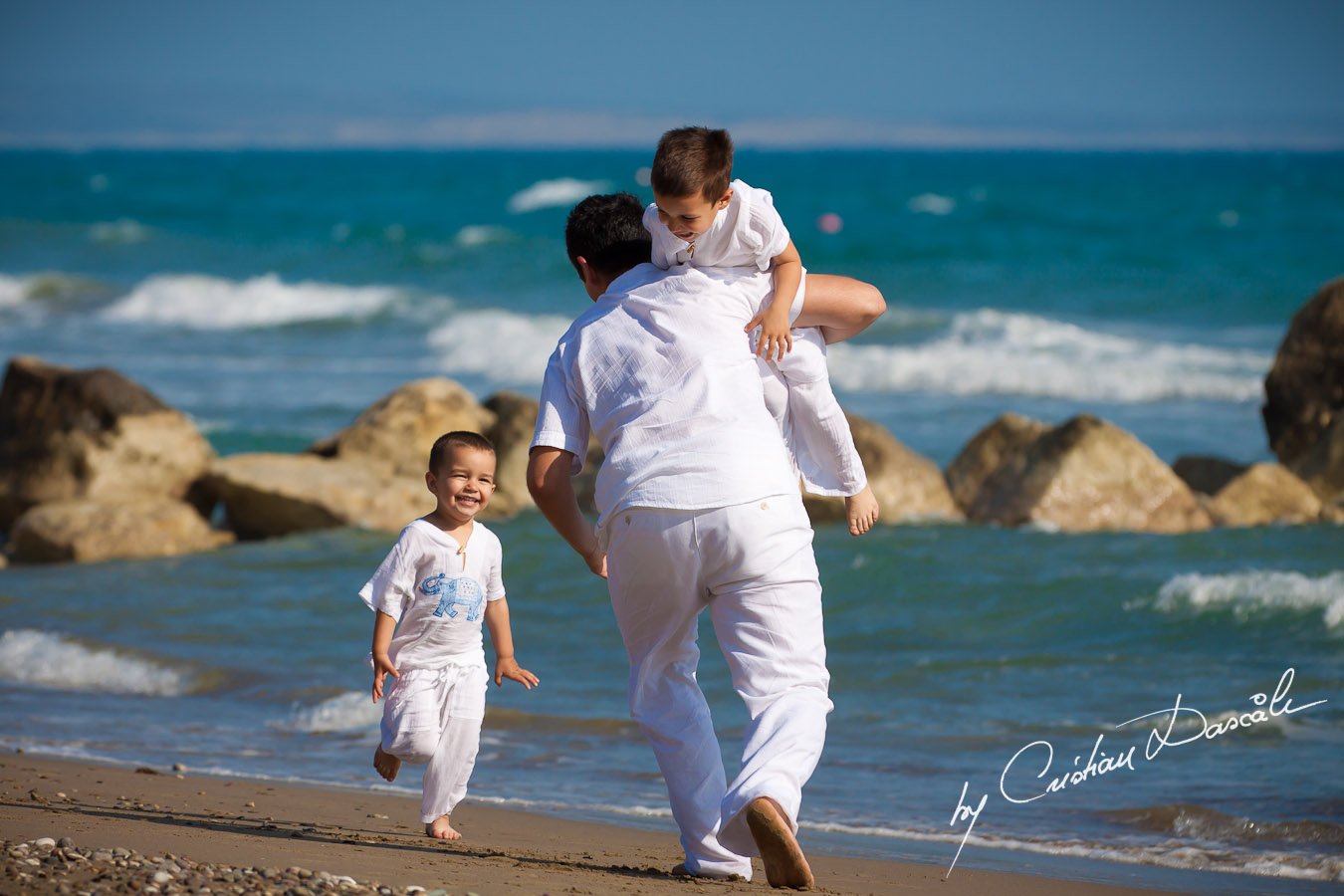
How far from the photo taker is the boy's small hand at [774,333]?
3.21 meters

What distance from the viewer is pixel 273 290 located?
2959cm

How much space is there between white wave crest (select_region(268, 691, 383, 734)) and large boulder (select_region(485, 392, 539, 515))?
13.9 feet

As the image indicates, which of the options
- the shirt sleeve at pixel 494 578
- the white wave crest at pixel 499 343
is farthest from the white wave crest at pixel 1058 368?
the shirt sleeve at pixel 494 578

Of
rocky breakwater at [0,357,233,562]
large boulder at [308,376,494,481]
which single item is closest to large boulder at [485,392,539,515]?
large boulder at [308,376,494,481]

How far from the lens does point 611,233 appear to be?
3473 millimetres

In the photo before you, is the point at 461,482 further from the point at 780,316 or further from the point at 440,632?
the point at 780,316

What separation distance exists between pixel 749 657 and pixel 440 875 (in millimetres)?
840

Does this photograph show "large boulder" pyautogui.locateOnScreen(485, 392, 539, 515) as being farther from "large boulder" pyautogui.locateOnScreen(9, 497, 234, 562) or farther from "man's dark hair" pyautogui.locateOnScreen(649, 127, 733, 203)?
"man's dark hair" pyautogui.locateOnScreen(649, 127, 733, 203)

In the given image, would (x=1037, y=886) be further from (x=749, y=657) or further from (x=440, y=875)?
(x=440, y=875)

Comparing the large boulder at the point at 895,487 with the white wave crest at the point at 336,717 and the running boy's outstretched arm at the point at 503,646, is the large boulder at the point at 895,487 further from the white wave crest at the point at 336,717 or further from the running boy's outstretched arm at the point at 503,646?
the running boy's outstretched arm at the point at 503,646

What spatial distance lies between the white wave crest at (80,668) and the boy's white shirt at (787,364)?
3995 millimetres

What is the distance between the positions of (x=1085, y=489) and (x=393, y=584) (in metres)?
6.81

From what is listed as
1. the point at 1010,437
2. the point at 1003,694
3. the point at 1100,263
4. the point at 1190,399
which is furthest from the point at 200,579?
the point at 1100,263

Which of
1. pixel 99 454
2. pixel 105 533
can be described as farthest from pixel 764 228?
pixel 99 454
